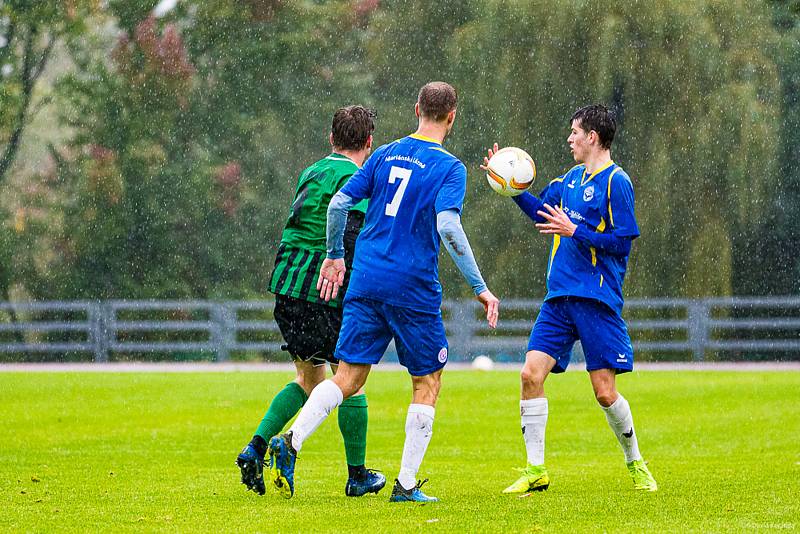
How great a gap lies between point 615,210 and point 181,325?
2070cm

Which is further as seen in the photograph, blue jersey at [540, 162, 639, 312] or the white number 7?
blue jersey at [540, 162, 639, 312]

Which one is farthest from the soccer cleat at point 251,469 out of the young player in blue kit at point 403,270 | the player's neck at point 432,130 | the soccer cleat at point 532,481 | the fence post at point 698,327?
the fence post at point 698,327

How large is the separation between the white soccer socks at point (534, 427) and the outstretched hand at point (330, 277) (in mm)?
1212

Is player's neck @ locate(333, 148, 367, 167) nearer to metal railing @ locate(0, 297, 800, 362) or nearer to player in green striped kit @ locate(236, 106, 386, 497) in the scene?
player in green striped kit @ locate(236, 106, 386, 497)

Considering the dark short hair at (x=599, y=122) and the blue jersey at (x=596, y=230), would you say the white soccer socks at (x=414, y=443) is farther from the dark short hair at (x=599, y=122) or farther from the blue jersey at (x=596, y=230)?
the dark short hair at (x=599, y=122)

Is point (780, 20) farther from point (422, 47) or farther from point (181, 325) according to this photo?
point (181, 325)

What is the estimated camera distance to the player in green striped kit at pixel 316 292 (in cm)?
650

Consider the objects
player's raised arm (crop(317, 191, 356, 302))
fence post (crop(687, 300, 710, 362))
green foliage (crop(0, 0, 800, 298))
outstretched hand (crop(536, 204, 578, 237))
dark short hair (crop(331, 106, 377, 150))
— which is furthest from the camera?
fence post (crop(687, 300, 710, 362))

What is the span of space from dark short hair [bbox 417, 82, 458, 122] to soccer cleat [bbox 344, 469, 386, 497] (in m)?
1.85

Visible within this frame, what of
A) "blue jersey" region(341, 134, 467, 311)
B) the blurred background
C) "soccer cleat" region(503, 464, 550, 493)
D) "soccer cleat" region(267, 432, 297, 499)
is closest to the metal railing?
the blurred background

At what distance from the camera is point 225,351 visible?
2662cm

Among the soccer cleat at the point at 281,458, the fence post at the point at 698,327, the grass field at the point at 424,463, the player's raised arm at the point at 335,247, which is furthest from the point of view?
the fence post at the point at 698,327

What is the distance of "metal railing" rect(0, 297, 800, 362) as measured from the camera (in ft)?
79.2

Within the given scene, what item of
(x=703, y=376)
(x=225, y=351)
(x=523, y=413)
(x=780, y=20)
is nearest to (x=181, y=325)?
(x=225, y=351)
